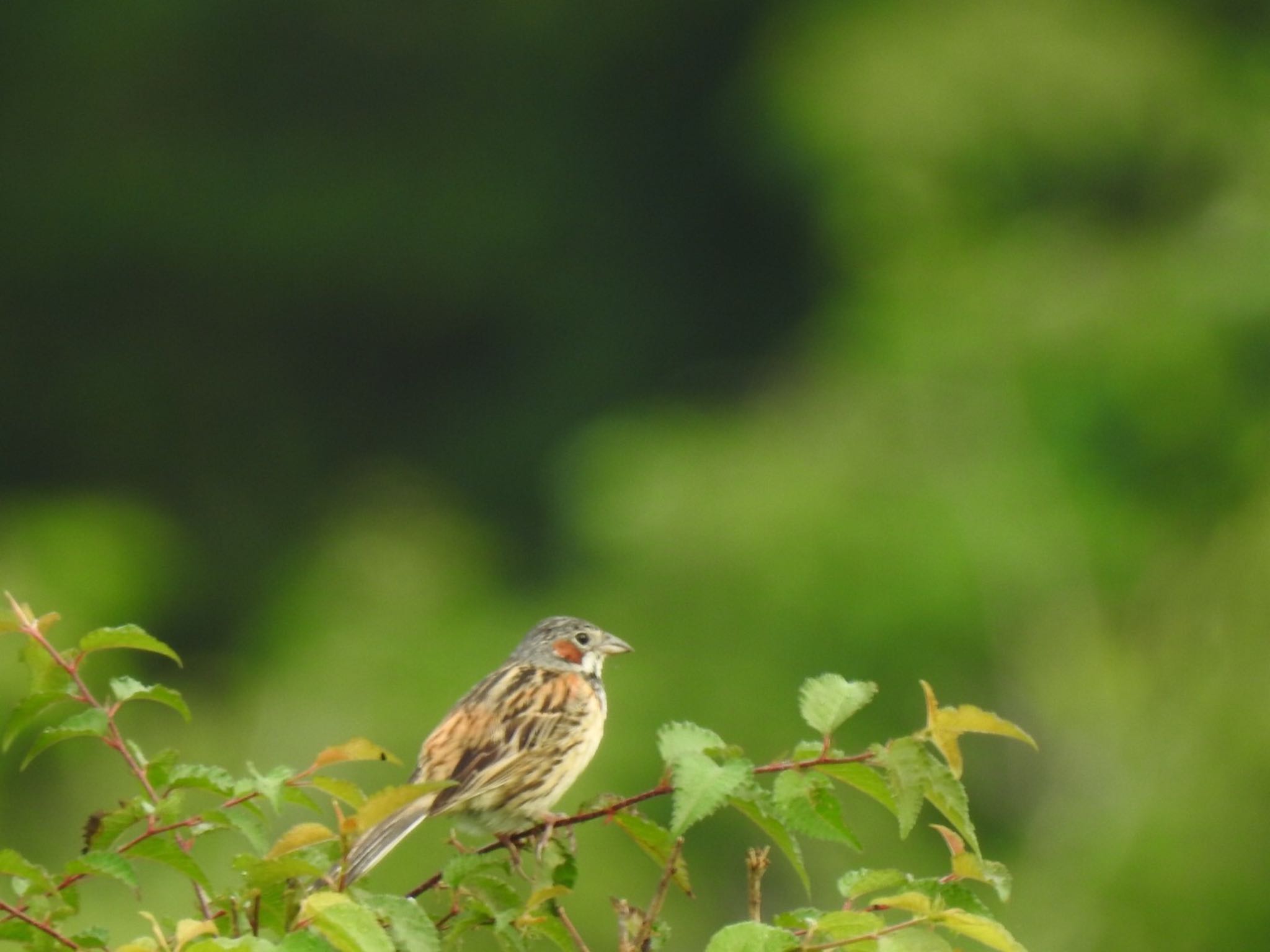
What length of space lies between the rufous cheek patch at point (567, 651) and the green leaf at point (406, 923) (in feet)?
5.67

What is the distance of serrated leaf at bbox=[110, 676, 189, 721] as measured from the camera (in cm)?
219

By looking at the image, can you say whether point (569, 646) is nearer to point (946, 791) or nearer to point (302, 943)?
point (946, 791)

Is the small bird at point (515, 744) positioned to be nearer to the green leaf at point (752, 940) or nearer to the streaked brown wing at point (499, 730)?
the streaked brown wing at point (499, 730)

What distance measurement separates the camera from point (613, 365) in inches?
730

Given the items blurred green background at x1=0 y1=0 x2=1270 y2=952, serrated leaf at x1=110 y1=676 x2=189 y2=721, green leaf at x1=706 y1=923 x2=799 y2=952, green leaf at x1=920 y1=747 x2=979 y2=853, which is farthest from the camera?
blurred green background at x1=0 y1=0 x2=1270 y2=952

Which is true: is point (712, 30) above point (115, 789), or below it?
above

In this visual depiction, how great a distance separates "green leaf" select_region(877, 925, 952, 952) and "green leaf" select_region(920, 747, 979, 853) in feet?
0.34

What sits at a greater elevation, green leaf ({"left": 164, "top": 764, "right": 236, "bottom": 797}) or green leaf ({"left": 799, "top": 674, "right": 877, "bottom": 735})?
green leaf ({"left": 799, "top": 674, "right": 877, "bottom": 735})

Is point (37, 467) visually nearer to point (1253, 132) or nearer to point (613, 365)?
point (613, 365)

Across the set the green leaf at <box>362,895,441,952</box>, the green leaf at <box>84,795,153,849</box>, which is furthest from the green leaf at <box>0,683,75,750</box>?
the green leaf at <box>362,895,441,952</box>

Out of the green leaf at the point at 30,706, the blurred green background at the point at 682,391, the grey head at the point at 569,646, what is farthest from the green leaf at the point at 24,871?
the blurred green background at the point at 682,391

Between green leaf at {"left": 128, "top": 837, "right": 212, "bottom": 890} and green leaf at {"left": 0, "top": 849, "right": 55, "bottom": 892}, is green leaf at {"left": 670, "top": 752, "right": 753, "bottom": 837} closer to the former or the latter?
green leaf at {"left": 128, "top": 837, "right": 212, "bottom": 890}

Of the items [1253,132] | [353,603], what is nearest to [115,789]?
[353,603]

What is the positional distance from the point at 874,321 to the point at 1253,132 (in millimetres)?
2198
